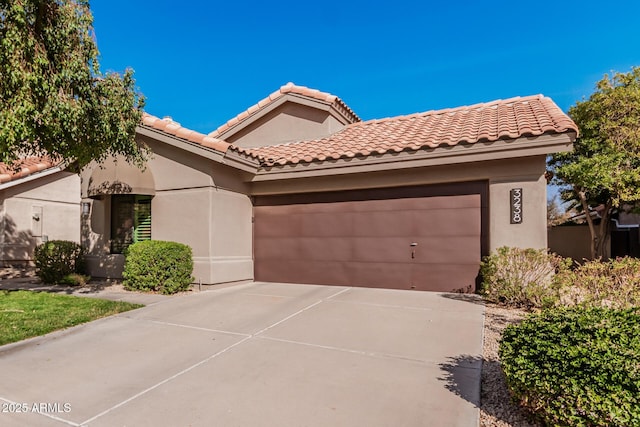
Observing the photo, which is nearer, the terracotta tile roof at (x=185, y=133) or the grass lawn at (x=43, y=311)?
the grass lawn at (x=43, y=311)

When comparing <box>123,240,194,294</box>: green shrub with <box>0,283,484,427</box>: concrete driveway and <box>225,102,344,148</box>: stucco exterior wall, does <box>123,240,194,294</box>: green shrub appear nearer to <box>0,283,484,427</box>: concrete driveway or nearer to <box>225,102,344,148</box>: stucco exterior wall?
<box>0,283,484,427</box>: concrete driveway

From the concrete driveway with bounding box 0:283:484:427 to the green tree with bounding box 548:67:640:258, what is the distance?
33.1 feet

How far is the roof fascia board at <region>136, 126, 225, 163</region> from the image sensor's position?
8852 mm

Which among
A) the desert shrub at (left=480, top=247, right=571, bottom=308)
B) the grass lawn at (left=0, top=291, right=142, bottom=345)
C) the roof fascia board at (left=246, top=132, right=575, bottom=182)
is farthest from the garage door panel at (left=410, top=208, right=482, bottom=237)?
the grass lawn at (left=0, top=291, right=142, bottom=345)

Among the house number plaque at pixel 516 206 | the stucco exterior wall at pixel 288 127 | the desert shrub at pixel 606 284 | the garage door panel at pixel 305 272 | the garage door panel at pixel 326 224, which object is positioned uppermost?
the stucco exterior wall at pixel 288 127

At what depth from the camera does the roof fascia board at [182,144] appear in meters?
8.85

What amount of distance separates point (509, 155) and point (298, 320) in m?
5.78

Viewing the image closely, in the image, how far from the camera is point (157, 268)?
8.53 m

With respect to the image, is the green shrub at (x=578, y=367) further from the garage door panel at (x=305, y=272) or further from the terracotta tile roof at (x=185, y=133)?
the terracotta tile roof at (x=185, y=133)

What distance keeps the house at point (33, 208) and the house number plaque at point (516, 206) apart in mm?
14576

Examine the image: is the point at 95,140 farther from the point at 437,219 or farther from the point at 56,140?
the point at 437,219

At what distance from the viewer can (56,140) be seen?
6492mm

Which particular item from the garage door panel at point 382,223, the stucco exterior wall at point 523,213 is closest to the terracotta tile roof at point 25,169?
the garage door panel at point 382,223

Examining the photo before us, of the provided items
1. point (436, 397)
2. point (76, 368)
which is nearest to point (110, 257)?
point (76, 368)
